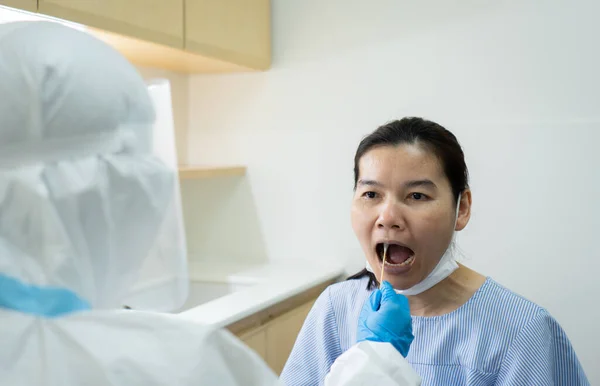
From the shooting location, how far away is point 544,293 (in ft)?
8.05

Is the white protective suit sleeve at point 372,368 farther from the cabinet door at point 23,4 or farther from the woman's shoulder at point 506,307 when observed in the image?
the cabinet door at point 23,4

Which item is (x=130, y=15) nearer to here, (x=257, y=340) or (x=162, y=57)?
(x=162, y=57)

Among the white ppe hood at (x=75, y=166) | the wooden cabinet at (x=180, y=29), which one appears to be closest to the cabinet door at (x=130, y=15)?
the wooden cabinet at (x=180, y=29)

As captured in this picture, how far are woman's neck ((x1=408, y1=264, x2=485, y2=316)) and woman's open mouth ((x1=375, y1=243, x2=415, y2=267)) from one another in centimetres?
9

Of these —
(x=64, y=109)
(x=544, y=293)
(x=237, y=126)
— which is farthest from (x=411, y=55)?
(x=64, y=109)

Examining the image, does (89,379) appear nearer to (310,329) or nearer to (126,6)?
(310,329)

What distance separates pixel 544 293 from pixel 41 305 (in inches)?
85.7

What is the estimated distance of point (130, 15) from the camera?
1.97m

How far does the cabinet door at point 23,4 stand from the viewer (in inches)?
61.0

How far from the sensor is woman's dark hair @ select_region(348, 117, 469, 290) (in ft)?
4.95

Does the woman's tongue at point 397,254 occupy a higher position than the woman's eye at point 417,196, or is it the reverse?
the woman's eye at point 417,196

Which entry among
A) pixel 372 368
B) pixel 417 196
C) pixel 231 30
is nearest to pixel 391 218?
pixel 417 196

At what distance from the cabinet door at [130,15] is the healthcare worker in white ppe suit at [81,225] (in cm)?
109

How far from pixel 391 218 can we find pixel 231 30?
55.6 inches
